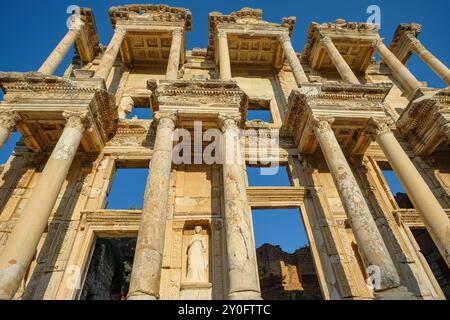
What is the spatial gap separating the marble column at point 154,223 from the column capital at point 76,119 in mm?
2408

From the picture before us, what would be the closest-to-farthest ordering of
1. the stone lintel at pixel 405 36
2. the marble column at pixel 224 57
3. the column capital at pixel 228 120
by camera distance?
the column capital at pixel 228 120 < the marble column at pixel 224 57 < the stone lintel at pixel 405 36

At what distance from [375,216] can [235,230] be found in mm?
6235

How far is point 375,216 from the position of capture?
1095 centimetres

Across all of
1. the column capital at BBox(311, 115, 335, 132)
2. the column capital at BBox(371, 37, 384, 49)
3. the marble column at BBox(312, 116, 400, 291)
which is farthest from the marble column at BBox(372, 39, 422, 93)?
the marble column at BBox(312, 116, 400, 291)

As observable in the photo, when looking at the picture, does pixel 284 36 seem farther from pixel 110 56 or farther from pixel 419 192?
pixel 419 192

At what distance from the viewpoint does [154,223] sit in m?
7.68

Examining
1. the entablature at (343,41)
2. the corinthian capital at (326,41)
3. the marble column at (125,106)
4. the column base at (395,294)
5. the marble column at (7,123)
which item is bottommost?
the column base at (395,294)

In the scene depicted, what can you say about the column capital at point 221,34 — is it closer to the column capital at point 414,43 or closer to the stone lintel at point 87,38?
the stone lintel at point 87,38

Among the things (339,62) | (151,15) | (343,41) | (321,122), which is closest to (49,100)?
(151,15)

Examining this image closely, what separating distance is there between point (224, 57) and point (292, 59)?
3260 mm

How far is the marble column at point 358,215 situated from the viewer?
716cm

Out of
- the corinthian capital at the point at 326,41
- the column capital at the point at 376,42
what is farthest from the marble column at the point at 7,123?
the column capital at the point at 376,42

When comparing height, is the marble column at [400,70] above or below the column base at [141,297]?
above
